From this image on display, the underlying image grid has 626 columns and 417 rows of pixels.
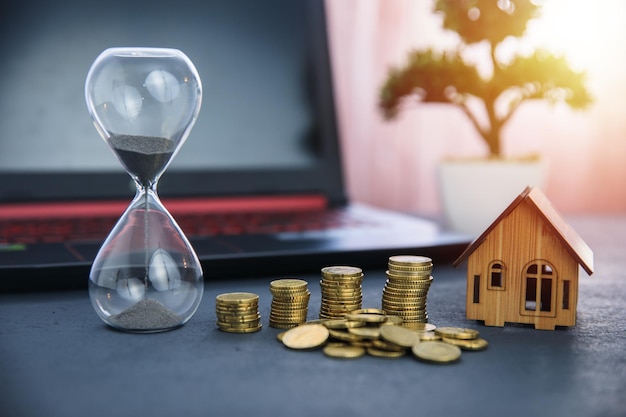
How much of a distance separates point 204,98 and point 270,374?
0.86m

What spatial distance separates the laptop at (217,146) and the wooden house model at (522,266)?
242mm

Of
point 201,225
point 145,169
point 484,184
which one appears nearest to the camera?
point 145,169

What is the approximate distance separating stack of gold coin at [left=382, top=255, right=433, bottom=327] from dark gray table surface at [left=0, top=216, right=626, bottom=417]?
33mm

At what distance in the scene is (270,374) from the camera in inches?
21.4

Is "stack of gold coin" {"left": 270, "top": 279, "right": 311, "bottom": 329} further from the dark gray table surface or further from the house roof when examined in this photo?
the house roof

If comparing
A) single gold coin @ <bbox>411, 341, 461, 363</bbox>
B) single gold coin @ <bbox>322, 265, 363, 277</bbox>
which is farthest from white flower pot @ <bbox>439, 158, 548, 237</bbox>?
single gold coin @ <bbox>411, 341, 461, 363</bbox>

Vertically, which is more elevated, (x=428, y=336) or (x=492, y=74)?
(x=492, y=74)

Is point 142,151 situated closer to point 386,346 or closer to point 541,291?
point 386,346

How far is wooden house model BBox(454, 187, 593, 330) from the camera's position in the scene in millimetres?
707

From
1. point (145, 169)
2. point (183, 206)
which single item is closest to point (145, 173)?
point (145, 169)

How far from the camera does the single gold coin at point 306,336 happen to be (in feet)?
1.99

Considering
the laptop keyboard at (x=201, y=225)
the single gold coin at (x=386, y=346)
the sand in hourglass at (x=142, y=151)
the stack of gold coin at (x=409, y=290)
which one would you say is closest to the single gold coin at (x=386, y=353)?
the single gold coin at (x=386, y=346)

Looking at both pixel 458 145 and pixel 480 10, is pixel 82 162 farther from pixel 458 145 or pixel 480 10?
pixel 458 145

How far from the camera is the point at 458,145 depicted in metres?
1.92
